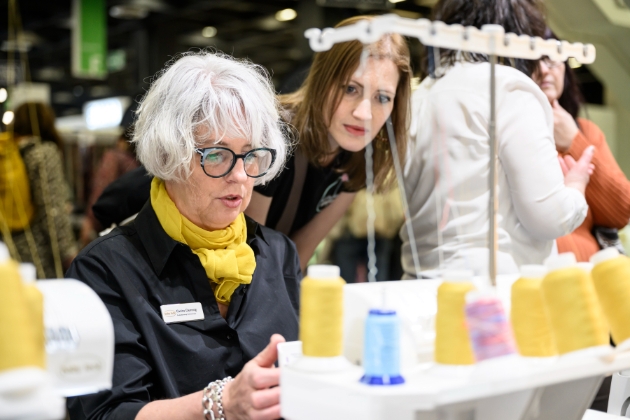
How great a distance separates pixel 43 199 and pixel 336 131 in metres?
2.52

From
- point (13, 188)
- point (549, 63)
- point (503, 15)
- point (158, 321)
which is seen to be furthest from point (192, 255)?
point (13, 188)

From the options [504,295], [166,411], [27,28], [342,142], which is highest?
[27,28]

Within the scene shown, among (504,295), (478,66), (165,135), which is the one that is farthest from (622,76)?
(165,135)

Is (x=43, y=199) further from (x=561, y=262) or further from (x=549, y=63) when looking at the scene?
(x=561, y=262)

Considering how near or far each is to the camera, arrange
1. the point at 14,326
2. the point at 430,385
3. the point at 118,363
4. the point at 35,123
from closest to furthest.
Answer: the point at 14,326, the point at 430,385, the point at 118,363, the point at 35,123

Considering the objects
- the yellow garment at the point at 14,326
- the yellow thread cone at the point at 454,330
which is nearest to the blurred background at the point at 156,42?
the yellow thread cone at the point at 454,330

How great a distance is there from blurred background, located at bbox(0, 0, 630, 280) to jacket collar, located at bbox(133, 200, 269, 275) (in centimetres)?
89

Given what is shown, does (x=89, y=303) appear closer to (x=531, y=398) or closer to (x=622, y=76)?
(x=531, y=398)

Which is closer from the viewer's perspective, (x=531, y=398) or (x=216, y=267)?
(x=531, y=398)

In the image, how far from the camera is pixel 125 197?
237 cm

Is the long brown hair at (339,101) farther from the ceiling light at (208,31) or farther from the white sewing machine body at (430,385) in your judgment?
the ceiling light at (208,31)

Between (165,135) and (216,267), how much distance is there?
0.33m

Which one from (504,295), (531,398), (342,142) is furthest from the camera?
(342,142)

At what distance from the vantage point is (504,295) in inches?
53.0
